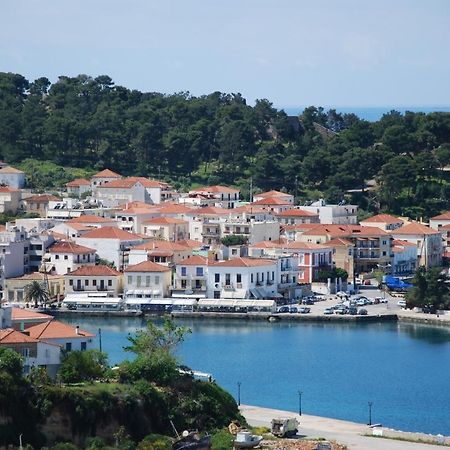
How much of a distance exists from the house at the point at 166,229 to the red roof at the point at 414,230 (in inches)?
242

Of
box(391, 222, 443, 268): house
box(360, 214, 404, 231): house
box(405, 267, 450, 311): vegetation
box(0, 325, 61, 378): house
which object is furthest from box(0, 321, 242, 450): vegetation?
box(360, 214, 404, 231): house

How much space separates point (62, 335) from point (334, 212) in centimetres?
2905

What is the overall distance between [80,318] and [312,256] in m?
7.38

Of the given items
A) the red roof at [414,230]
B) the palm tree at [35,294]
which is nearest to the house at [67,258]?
the palm tree at [35,294]

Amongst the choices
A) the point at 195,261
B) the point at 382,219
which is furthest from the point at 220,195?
the point at 195,261

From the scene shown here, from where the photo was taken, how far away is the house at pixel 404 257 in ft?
183

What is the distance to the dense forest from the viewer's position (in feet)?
218

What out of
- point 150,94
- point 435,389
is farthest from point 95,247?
point 150,94

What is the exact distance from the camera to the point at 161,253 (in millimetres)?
52031

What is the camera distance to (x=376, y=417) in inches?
1346

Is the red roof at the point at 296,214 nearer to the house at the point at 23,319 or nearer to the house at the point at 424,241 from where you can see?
the house at the point at 424,241

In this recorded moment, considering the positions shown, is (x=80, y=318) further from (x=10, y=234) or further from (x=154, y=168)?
(x=154, y=168)

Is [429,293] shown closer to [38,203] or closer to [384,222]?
[384,222]

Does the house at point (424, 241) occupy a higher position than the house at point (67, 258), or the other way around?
the house at point (424, 241)
